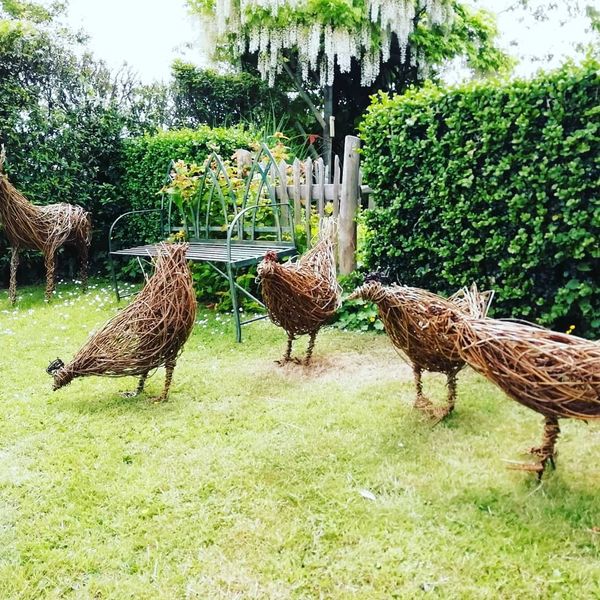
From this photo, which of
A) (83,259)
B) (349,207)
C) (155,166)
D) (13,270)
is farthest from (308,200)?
(13,270)

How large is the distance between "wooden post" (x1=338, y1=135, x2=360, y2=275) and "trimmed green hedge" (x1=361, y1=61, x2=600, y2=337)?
1.32ft

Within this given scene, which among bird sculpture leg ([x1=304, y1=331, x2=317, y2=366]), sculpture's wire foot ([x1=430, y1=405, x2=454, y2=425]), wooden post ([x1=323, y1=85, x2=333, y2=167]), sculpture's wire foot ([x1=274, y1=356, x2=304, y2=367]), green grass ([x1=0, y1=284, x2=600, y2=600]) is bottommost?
green grass ([x1=0, y1=284, x2=600, y2=600])

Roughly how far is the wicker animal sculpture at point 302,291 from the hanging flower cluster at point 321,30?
8.83 meters

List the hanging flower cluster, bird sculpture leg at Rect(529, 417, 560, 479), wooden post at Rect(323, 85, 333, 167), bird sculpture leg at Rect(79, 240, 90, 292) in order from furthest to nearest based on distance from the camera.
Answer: wooden post at Rect(323, 85, 333, 167) < the hanging flower cluster < bird sculpture leg at Rect(79, 240, 90, 292) < bird sculpture leg at Rect(529, 417, 560, 479)

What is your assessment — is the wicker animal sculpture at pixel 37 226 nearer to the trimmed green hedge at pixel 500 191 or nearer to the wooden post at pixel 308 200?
the wooden post at pixel 308 200

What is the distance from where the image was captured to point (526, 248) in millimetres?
4094

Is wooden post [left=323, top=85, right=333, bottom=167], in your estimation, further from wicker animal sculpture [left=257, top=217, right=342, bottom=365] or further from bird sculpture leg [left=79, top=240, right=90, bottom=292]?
wicker animal sculpture [left=257, top=217, right=342, bottom=365]

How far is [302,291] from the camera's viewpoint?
3980 millimetres

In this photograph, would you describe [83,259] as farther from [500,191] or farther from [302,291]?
[500,191]

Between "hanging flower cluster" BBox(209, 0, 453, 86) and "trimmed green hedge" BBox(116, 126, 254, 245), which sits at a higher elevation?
"hanging flower cluster" BBox(209, 0, 453, 86)

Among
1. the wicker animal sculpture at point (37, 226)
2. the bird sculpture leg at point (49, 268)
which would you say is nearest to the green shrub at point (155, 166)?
the wicker animal sculpture at point (37, 226)

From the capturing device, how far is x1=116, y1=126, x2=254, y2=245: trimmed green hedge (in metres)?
7.29

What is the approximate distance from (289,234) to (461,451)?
3.70m

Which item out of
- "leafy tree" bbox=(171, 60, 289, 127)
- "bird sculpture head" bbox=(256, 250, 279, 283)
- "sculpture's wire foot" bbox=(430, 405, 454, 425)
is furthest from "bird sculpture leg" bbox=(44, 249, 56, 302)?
"sculpture's wire foot" bbox=(430, 405, 454, 425)
